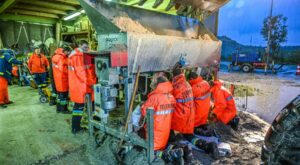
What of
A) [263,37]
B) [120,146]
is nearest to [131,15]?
[120,146]

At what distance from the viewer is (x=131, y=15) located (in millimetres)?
4086

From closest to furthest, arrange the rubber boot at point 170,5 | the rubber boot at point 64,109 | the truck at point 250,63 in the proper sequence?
1. the rubber boot at point 170,5
2. the rubber boot at point 64,109
3. the truck at point 250,63

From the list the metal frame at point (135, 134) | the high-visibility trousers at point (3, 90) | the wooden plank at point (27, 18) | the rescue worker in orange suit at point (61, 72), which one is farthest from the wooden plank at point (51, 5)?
the metal frame at point (135, 134)

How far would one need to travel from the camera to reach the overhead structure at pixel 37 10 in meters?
8.51

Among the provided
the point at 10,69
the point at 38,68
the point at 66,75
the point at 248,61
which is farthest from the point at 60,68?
the point at 248,61

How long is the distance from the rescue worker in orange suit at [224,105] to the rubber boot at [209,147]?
47.2 inches

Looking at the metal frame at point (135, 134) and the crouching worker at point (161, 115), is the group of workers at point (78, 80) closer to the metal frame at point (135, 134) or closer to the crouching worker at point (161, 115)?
the metal frame at point (135, 134)

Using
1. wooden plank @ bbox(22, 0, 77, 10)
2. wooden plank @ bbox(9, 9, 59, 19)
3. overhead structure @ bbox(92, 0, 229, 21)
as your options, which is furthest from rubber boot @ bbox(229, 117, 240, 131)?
wooden plank @ bbox(9, 9, 59, 19)

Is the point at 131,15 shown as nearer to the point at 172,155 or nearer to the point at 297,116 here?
the point at 172,155

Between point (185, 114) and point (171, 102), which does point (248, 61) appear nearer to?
point (185, 114)

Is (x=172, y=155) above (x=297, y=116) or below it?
below

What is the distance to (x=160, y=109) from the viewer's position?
2.76 m

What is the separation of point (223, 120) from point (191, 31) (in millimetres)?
2384

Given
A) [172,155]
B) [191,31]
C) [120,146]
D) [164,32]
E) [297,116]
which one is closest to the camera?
[297,116]
